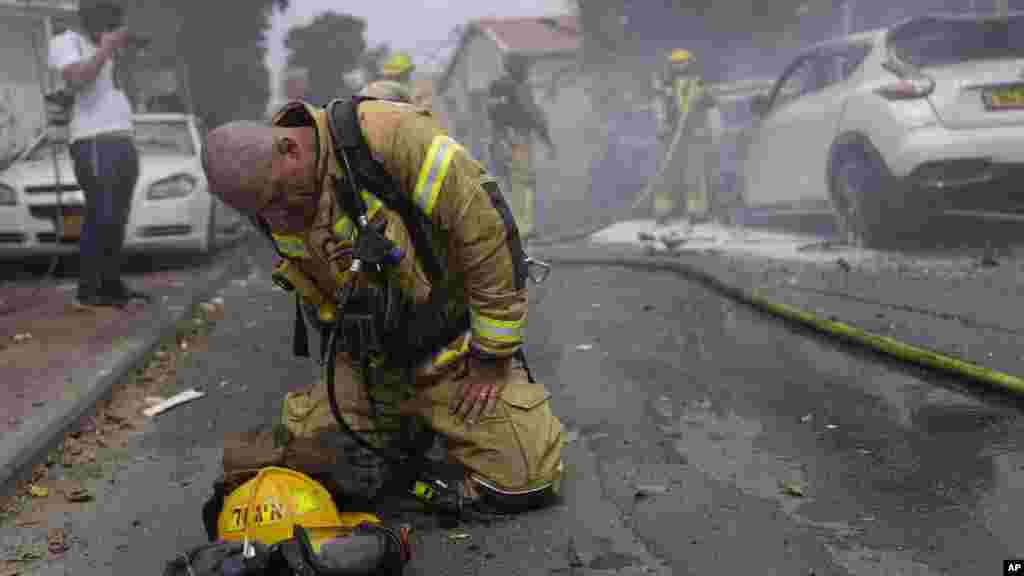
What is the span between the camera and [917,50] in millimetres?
7250

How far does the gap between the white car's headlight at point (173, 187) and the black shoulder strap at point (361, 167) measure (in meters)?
6.64

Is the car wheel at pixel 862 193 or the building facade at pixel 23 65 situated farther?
the building facade at pixel 23 65

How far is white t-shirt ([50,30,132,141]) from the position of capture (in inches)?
266

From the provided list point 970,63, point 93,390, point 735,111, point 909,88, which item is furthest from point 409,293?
point 735,111

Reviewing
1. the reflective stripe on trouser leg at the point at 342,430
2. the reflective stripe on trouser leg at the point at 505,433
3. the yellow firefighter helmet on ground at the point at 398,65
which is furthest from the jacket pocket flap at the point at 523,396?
the yellow firefighter helmet on ground at the point at 398,65

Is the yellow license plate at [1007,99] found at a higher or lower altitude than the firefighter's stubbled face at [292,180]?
lower

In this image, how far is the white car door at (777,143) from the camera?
8.94 m

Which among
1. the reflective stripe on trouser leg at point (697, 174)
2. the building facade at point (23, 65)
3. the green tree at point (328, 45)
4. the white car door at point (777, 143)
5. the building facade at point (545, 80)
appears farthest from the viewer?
the green tree at point (328, 45)

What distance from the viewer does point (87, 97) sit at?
6797 millimetres

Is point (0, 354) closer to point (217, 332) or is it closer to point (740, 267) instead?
point (217, 332)

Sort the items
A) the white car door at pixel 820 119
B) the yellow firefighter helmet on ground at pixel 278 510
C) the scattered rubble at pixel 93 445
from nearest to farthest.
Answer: the yellow firefighter helmet on ground at pixel 278 510, the scattered rubble at pixel 93 445, the white car door at pixel 820 119

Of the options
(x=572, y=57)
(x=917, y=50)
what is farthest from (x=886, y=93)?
(x=572, y=57)

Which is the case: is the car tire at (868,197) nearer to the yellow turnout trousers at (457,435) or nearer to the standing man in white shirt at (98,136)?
the yellow turnout trousers at (457,435)

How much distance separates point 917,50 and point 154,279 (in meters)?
6.59
